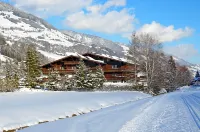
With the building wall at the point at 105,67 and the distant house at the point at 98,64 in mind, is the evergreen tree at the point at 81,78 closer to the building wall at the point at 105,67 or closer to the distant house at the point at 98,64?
the distant house at the point at 98,64

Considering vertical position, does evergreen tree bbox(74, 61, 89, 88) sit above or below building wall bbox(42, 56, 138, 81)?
below

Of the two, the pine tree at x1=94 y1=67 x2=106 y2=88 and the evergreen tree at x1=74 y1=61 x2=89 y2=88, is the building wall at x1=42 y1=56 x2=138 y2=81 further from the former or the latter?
the evergreen tree at x1=74 y1=61 x2=89 y2=88

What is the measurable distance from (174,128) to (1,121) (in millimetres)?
6368

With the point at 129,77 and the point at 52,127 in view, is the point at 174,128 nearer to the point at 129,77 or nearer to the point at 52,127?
the point at 52,127

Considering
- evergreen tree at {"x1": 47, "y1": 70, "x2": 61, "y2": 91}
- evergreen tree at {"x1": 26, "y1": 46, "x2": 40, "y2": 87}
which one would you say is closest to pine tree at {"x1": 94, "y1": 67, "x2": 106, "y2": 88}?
evergreen tree at {"x1": 47, "y1": 70, "x2": 61, "y2": 91}

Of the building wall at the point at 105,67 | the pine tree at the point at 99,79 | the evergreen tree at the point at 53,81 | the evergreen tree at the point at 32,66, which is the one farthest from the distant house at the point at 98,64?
the evergreen tree at the point at 53,81

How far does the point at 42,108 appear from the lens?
14.3 meters

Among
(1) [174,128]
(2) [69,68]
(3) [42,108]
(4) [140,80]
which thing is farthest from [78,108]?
(2) [69,68]

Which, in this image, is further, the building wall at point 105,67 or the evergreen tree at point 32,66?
the building wall at point 105,67

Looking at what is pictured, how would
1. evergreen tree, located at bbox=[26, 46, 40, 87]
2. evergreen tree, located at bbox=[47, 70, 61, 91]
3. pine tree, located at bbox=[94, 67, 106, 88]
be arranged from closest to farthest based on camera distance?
evergreen tree, located at bbox=[47, 70, 61, 91] < pine tree, located at bbox=[94, 67, 106, 88] < evergreen tree, located at bbox=[26, 46, 40, 87]

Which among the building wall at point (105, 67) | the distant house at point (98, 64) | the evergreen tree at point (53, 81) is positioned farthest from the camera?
the building wall at point (105, 67)

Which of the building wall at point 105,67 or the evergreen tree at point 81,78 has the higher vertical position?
the building wall at point 105,67

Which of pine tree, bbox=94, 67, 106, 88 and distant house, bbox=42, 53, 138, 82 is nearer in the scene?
pine tree, bbox=94, 67, 106, 88

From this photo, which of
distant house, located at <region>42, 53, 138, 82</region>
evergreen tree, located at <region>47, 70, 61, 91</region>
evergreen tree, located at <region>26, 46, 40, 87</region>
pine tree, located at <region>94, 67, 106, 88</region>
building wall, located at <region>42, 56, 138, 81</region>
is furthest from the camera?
building wall, located at <region>42, 56, 138, 81</region>
